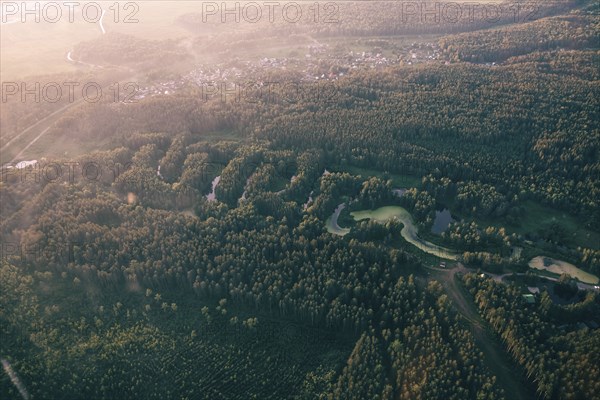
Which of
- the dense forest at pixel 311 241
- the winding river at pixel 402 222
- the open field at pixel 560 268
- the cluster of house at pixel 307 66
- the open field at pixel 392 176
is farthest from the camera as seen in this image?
the cluster of house at pixel 307 66

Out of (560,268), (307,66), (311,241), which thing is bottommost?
(560,268)

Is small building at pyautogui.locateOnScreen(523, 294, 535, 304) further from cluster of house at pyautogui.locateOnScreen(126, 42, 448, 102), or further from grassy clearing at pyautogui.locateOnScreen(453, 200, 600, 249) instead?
cluster of house at pyautogui.locateOnScreen(126, 42, 448, 102)

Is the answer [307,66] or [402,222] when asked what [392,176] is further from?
[307,66]

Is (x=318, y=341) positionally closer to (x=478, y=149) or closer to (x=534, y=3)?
(x=478, y=149)

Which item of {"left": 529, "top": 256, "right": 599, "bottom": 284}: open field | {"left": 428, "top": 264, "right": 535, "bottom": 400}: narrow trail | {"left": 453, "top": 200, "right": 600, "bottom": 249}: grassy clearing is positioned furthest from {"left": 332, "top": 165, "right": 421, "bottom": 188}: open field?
{"left": 529, "top": 256, "right": 599, "bottom": 284}: open field

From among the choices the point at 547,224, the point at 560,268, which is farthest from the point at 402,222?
the point at 560,268

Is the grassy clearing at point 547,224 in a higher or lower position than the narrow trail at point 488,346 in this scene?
higher

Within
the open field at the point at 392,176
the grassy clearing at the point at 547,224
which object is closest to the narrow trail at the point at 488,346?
the grassy clearing at the point at 547,224

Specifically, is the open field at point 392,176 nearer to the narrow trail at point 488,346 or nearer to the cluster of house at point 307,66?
the narrow trail at point 488,346

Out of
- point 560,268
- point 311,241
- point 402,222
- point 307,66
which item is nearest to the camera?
point 311,241
